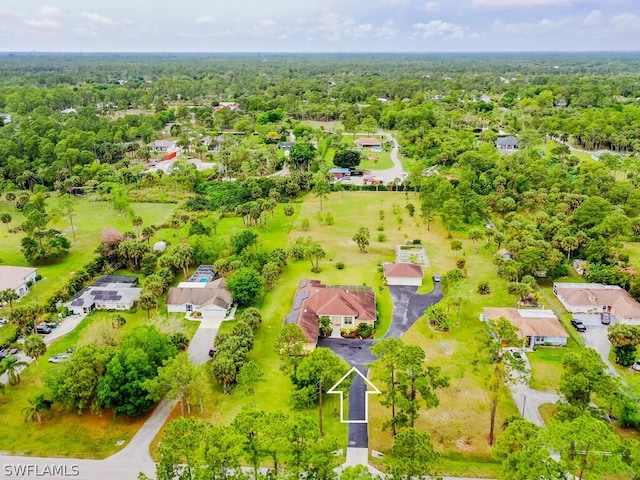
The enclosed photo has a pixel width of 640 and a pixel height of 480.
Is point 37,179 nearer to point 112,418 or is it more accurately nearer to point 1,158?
point 1,158

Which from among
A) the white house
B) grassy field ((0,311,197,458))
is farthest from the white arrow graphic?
the white house

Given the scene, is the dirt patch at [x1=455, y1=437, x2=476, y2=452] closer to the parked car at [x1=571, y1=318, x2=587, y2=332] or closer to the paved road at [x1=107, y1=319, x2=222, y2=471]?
the paved road at [x1=107, y1=319, x2=222, y2=471]

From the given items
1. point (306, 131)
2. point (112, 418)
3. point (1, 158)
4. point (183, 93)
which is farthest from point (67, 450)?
point (183, 93)

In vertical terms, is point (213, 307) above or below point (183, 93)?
below

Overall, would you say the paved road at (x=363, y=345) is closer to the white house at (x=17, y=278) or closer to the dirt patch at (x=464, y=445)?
the dirt patch at (x=464, y=445)

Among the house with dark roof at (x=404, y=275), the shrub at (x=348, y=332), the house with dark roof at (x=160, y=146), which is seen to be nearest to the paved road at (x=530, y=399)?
the shrub at (x=348, y=332)

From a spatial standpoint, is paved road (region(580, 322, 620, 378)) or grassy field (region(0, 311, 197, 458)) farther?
paved road (region(580, 322, 620, 378))

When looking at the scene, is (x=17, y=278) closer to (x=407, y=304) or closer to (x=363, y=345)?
(x=363, y=345)
